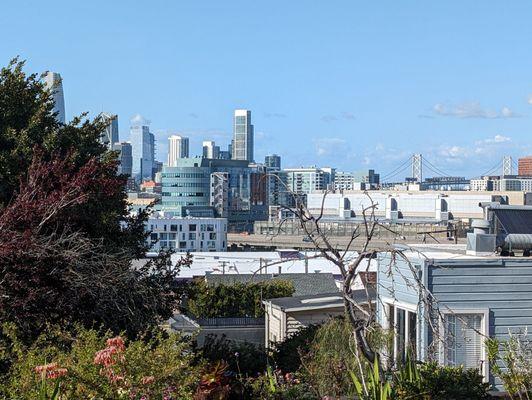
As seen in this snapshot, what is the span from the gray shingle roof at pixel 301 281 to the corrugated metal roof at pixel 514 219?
21.8m

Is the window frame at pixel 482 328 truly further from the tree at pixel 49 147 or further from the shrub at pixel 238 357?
the tree at pixel 49 147

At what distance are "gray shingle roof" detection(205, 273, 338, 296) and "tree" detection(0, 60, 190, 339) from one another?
22.9 m

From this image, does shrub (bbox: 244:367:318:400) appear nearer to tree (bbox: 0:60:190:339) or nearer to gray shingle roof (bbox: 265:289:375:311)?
tree (bbox: 0:60:190:339)

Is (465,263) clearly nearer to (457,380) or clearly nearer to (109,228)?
(457,380)

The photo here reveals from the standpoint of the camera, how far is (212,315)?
3578 centimetres

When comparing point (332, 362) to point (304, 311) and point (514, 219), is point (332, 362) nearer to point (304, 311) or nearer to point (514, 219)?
point (514, 219)

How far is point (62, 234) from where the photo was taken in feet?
37.3

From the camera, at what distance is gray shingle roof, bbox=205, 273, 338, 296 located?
130 ft

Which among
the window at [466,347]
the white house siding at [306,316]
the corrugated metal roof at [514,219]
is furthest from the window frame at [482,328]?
the white house siding at [306,316]

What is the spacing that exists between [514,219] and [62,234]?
25.5 feet

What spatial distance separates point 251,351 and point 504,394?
370 cm

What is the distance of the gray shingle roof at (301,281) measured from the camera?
39500 millimetres

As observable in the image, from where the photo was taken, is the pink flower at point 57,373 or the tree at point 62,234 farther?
the tree at point 62,234

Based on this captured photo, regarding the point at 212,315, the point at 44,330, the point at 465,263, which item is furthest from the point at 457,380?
the point at 212,315
